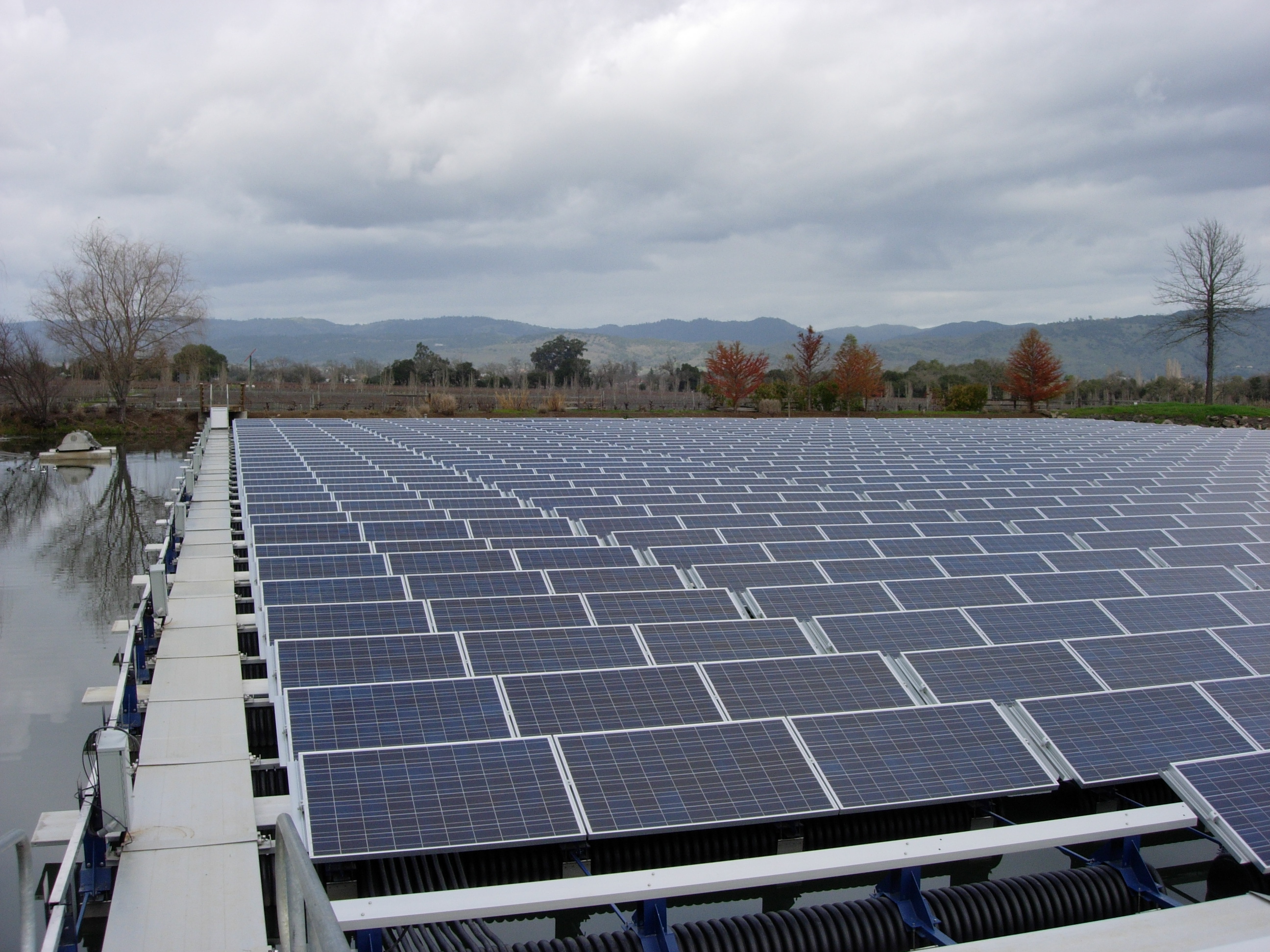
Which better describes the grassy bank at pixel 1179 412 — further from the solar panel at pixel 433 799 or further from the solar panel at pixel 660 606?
the solar panel at pixel 433 799

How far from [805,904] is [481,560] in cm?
640

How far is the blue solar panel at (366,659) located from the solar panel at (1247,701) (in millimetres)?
5955

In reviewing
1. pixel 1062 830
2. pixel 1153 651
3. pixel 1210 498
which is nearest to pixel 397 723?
pixel 1062 830

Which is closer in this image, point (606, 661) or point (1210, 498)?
point (606, 661)

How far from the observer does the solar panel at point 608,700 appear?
6.26 meters

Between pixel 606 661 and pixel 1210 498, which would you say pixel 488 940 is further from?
pixel 1210 498

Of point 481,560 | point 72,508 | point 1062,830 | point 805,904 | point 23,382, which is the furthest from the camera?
point 23,382

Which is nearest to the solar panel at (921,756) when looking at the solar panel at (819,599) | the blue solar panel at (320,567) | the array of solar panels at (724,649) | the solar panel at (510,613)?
the array of solar panels at (724,649)

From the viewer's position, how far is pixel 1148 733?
6.34m

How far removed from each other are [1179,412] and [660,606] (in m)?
53.7

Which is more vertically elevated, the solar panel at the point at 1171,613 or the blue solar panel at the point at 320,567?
the blue solar panel at the point at 320,567

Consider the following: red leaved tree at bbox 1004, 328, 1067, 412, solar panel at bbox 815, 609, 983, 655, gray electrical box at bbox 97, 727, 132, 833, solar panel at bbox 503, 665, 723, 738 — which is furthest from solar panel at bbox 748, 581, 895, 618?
red leaved tree at bbox 1004, 328, 1067, 412

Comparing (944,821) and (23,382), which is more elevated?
(23,382)

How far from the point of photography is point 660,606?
9133 millimetres
